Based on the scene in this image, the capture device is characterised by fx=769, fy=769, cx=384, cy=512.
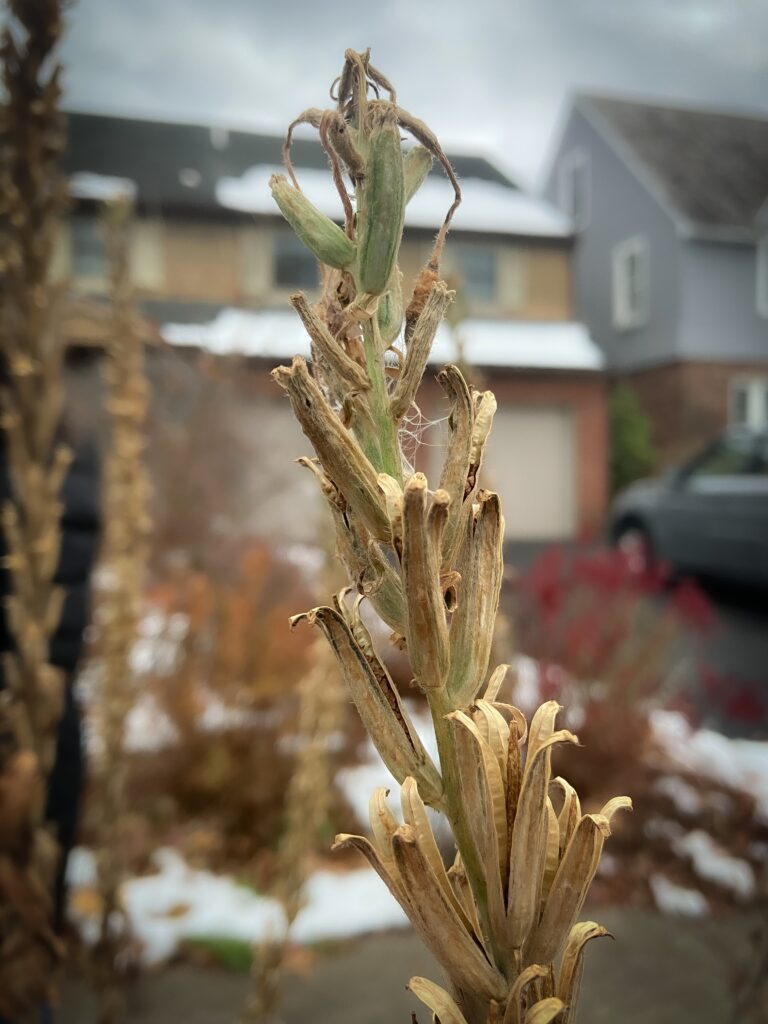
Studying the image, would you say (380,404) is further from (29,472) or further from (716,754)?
(716,754)

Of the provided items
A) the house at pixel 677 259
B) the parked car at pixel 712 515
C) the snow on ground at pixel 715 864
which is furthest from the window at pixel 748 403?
the snow on ground at pixel 715 864

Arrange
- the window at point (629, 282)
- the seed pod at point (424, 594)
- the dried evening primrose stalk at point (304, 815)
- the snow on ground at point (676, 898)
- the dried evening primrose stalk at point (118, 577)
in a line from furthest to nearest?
the window at point (629, 282) < the snow on ground at point (676, 898) < the dried evening primrose stalk at point (118, 577) < the dried evening primrose stalk at point (304, 815) < the seed pod at point (424, 594)

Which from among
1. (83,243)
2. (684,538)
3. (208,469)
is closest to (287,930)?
(208,469)

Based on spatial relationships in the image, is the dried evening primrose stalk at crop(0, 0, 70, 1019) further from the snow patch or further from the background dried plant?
the snow patch

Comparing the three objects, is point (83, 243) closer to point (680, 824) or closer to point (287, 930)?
point (680, 824)

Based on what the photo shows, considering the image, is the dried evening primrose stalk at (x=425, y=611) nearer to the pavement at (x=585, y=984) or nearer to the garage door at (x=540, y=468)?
the pavement at (x=585, y=984)

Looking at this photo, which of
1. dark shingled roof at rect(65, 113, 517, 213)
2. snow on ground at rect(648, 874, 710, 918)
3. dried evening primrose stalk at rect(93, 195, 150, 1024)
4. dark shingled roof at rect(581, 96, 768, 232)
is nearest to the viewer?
dried evening primrose stalk at rect(93, 195, 150, 1024)

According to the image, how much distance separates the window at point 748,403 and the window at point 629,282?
81 cm

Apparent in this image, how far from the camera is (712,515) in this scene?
3.81 m

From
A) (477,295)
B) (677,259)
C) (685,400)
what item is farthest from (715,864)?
(477,295)

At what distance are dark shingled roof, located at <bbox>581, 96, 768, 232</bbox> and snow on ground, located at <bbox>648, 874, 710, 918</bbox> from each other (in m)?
4.06

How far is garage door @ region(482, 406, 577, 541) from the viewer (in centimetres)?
489

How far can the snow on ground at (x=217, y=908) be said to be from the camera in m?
1.59

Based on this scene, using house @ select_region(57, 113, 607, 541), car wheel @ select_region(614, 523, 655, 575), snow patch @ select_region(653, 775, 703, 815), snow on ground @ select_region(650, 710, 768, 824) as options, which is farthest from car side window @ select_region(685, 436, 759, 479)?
snow patch @ select_region(653, 775, 703, 815)
